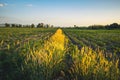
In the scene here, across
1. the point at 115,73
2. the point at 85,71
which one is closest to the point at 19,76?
the point at 85,71

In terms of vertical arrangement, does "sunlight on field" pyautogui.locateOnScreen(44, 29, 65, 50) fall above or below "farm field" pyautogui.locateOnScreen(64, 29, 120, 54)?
above

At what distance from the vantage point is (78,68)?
17.1ft

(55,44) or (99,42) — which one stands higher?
(55,44)

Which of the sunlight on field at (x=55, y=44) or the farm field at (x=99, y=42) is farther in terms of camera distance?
the farm field at (x=99, y=42)

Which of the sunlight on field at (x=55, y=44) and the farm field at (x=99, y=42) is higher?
the sunlight on field at (x=55, y=44)

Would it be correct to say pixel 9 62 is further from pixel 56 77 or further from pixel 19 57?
pixel 56 77

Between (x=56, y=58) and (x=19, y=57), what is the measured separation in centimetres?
218

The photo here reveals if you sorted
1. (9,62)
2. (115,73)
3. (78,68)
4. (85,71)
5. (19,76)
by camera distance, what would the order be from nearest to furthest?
(115,73) → (85,71) → (78,68) → (19,76) → (9,62)

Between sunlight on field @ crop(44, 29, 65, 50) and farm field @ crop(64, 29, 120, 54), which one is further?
farm field @ crop(64, 29, 120, 54)

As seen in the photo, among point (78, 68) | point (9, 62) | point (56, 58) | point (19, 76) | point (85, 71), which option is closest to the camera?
point (85, 71)

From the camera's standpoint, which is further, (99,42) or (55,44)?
(99,42)

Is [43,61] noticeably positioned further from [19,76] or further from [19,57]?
[19,57]

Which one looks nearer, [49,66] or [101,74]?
[101,74]

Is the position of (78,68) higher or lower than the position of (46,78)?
higher
